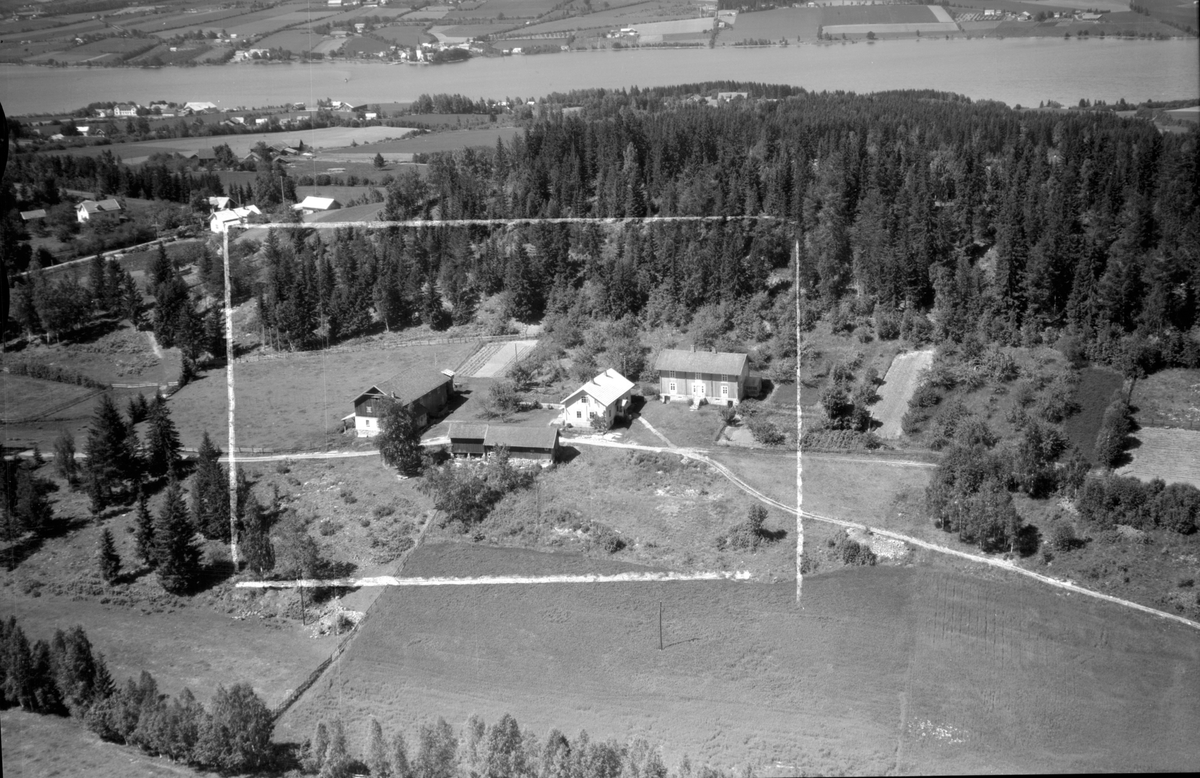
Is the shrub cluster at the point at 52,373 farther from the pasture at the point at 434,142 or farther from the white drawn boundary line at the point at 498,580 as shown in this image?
the pasture at the point at 434,142

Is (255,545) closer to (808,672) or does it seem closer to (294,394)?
(294,394)

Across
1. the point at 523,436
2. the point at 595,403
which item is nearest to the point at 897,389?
the point at 595,403

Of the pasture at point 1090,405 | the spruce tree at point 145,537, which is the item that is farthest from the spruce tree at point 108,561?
the pasture at point 1090,405

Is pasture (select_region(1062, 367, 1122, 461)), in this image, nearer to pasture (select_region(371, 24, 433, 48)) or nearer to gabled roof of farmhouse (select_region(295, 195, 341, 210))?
pasture (select_region(371, 24, 433, 48))

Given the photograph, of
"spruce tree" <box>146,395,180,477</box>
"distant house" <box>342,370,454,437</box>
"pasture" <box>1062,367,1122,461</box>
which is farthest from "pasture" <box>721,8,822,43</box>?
"spruce tree" <box>146,395,180,477</box>

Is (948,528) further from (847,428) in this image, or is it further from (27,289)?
(27,289)

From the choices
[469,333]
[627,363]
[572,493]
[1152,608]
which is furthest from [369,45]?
[1152,608]
